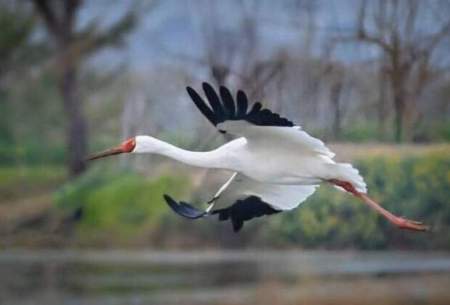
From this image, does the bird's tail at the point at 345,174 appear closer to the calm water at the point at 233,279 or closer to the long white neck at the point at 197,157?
the long white neck at the point at 197,157

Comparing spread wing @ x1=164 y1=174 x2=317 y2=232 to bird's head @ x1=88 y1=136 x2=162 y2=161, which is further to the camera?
spread wing @ x1=164 y1=174 x2=317 y2=232

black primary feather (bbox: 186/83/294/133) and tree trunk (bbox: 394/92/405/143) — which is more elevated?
tree trunk (bbox: 394/92/405/143)

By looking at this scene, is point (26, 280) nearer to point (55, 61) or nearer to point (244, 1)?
point (244, 1)

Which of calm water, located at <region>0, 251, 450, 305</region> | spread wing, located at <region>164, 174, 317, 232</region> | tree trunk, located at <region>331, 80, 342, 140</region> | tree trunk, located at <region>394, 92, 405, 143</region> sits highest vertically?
tree trunk, located at <region>394, 92, 405, 143</region>

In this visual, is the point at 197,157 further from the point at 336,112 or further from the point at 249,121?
the point at 336,112

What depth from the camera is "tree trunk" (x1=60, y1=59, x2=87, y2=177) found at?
26688mm

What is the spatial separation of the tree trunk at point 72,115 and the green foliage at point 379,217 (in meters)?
6.49

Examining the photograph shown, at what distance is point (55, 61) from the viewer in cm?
2723

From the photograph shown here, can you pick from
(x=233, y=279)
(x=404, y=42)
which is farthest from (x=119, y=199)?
(x=404, y=42)

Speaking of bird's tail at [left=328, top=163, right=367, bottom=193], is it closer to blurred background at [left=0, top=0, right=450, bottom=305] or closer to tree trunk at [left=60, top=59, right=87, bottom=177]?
blurred background at [left=0, top=0, right=450, bottom=305]

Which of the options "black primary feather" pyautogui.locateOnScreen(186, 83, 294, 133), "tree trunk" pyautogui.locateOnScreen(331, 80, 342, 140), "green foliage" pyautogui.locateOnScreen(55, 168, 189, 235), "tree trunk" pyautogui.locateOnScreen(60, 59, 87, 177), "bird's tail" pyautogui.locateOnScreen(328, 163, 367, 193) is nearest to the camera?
"black primary feather" pyautogui.locateOnScreen(186, 83, 294, 133)

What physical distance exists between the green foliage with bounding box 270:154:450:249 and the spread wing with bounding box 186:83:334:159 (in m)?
10.4

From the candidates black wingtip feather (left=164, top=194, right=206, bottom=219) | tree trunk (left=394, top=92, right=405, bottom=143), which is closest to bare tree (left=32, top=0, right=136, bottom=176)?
tree trunk (left=394, top=92, right=405, bottom=143)

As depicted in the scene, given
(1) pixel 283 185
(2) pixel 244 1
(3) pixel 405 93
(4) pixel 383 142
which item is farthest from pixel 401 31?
(1) pixel 283 185
